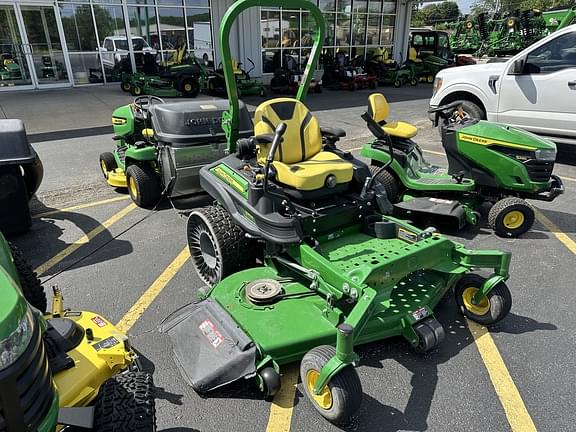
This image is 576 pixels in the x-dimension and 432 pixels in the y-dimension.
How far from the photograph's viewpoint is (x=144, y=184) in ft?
18.0

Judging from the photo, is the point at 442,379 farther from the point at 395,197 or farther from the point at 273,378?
the point at 395,197

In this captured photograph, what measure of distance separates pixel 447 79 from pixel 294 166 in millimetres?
5506

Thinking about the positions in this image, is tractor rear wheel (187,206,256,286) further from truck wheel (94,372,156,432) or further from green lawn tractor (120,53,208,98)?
green lawn tractor (120,53,208,98)

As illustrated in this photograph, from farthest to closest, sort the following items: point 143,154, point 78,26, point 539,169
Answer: point 78,26, point 143,154, point 539,169

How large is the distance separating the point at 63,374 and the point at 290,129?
8.75ft

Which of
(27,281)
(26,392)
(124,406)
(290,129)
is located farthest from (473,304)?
(27,281)

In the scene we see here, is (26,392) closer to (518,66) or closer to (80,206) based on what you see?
(80,206)

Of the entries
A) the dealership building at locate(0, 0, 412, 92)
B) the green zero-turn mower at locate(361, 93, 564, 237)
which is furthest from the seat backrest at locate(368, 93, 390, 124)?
the dealership building at locate(0, 0, 412, 92)

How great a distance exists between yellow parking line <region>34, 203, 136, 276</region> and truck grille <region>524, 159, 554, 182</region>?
4.73 m

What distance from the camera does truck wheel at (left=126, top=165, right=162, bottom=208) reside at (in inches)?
217

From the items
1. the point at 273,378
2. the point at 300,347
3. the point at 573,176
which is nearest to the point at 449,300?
the point at 300,347

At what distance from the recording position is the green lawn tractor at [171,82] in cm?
1415

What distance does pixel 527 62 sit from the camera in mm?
7090

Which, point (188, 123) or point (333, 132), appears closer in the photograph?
point (333, 132)
